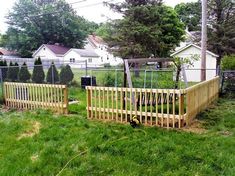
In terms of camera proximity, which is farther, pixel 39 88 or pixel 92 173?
pixel 39 88

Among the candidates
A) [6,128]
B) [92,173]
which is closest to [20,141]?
[6,128]

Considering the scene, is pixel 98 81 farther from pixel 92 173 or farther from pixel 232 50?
pixel 232 50

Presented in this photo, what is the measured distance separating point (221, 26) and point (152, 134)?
64.2 feet

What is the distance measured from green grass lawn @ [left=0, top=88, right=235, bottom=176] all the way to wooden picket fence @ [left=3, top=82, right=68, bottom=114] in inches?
50.3

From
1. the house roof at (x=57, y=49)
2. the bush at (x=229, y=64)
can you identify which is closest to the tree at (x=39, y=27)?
the house roof at (x=57, y=49)

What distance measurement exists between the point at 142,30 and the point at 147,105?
14.3 m

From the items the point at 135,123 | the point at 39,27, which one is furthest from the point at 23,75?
the point at 39,27

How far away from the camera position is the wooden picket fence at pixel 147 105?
5.46 meters

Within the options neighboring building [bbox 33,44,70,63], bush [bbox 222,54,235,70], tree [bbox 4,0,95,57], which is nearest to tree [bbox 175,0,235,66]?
bush [bbox 222,54,235,70]

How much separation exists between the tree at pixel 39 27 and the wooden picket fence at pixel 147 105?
36928mm

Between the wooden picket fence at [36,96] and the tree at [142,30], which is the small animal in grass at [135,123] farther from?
the tree at [142,30]

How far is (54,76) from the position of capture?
592 inches

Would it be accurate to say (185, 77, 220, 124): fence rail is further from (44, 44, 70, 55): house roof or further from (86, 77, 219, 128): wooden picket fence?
(44, 44, 70, 55): house roof

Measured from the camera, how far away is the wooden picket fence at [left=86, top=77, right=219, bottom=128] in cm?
546
